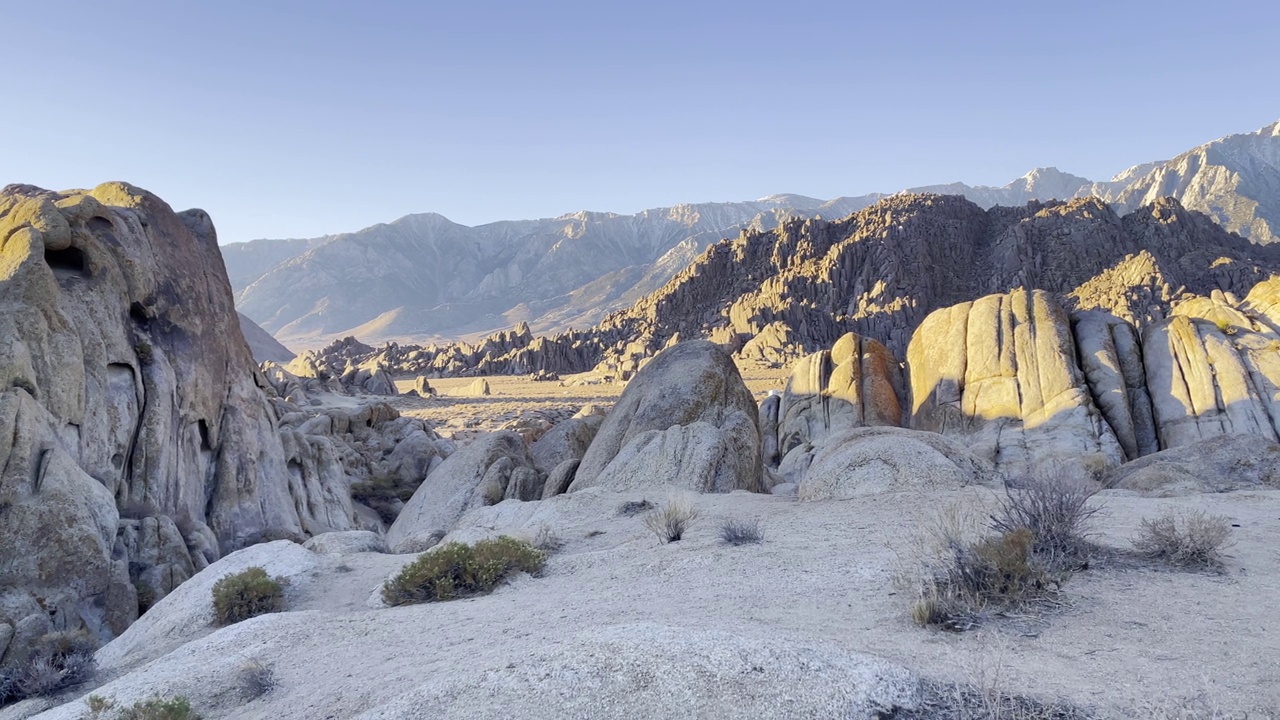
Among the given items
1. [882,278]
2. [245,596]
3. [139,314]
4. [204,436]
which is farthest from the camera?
[882,278]

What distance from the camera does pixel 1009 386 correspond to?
2230cm

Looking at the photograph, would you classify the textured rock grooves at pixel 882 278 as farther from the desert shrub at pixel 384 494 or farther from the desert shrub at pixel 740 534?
the desert shrub at pixel 740 534

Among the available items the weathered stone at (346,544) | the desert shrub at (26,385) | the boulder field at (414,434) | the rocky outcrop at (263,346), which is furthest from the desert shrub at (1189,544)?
the rocky outcrop at (263,346)

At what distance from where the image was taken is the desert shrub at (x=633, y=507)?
12.6 metres

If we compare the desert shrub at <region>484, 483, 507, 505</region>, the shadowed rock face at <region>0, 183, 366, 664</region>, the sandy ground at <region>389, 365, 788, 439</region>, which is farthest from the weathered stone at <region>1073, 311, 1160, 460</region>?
the sandy ground at <region>389, 365, 788, 439</region>

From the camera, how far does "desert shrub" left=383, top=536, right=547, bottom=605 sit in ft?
28.8

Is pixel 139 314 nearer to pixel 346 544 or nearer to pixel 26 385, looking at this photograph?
pixel 26 385

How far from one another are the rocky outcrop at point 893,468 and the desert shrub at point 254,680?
775cm

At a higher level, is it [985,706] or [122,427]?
[122,427]

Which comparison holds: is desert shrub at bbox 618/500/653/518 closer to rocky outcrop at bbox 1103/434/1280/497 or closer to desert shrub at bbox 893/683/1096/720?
rocky outcrop at bbox 1103/434/1280/497

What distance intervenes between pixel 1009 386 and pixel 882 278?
3049 inches

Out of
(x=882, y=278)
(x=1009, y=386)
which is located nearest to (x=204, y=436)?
(x=1009, y=386)

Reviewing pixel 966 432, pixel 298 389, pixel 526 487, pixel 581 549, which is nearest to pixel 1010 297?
pixel 966 432

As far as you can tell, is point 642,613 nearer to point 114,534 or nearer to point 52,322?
point 114,534
